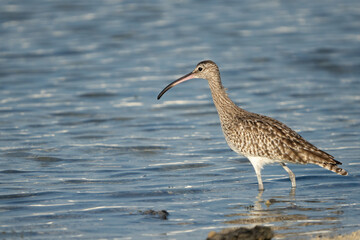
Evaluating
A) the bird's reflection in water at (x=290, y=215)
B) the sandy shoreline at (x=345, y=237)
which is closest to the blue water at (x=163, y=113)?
the bird's reflection in water at (x=290, y=215)

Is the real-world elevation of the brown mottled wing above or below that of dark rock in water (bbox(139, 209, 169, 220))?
above

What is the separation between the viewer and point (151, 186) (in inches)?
406

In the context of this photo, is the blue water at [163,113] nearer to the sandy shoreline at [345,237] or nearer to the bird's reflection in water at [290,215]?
the bird's reflection in water at [290,215]

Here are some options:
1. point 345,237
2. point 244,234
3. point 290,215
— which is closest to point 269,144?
point 290,215

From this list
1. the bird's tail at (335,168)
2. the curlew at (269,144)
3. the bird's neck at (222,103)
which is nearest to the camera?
the bird's tail at (335,168)

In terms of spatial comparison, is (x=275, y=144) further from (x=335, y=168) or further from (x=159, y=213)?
(x=159, y=213)

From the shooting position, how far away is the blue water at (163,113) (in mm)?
8852

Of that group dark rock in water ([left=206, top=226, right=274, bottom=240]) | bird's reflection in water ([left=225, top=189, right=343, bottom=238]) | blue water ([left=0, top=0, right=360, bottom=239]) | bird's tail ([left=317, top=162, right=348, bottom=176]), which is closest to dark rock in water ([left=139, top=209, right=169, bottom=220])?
blue water ([left=0, top=0, right=360, bottom=239])

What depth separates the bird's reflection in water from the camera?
8047 mm

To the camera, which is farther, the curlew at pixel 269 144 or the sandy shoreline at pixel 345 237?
the curlew at pixel 269 144

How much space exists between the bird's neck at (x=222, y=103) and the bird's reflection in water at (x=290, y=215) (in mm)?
1596

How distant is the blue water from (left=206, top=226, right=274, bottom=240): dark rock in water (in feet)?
2.61

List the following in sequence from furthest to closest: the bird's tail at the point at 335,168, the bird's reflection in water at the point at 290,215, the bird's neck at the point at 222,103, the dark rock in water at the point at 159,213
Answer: the bird's neck at the point at 222,103
the bird's tail at the point at 335,168
the dark rock in water at the point at 159,213
the bird's reflection in water at the point at 290,215

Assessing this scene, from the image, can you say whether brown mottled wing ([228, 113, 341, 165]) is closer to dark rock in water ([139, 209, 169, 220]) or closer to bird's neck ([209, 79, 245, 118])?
bird's neck ([209, 79, 245, 118])
